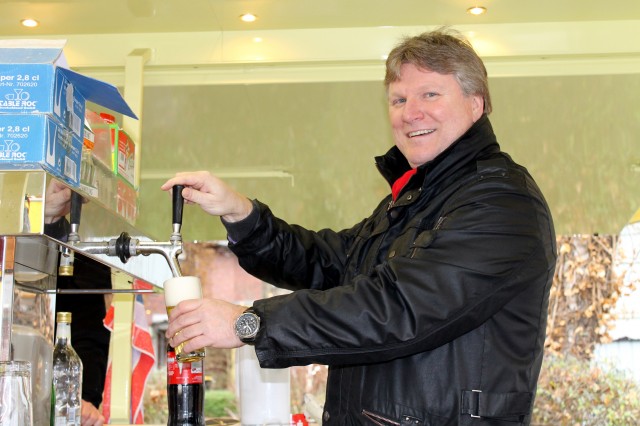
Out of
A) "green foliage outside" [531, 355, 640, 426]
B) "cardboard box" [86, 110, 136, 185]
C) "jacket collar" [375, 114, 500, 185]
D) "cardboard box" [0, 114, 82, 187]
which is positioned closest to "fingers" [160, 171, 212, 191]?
"cardboard box" [86, 110, 136, 185]

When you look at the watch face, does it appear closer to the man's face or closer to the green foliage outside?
the man's face

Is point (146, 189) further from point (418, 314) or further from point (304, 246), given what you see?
point (418, 314)

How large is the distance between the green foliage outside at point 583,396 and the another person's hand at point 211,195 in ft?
9.41

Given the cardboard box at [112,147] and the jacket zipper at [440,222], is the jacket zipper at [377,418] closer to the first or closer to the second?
the jacket zipper at [440,222]

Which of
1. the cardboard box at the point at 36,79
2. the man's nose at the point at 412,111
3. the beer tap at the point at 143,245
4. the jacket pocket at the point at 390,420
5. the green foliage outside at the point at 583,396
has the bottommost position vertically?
the green foliage outside at the point at 583,396

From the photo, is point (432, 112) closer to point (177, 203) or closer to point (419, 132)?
point (419, 132)

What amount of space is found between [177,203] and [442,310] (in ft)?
1.56

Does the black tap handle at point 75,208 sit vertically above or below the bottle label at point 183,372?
above

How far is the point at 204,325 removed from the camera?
1.23 m

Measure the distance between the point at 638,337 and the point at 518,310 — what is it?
9.27 feet

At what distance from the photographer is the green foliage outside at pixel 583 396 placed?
3.90 meters

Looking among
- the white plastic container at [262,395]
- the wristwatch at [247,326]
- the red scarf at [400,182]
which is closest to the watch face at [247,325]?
the wristwatch at [247,326]

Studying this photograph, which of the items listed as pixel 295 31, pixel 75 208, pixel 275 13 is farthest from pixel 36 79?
pixel 295 31

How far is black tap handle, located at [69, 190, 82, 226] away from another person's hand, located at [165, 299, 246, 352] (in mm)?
231
